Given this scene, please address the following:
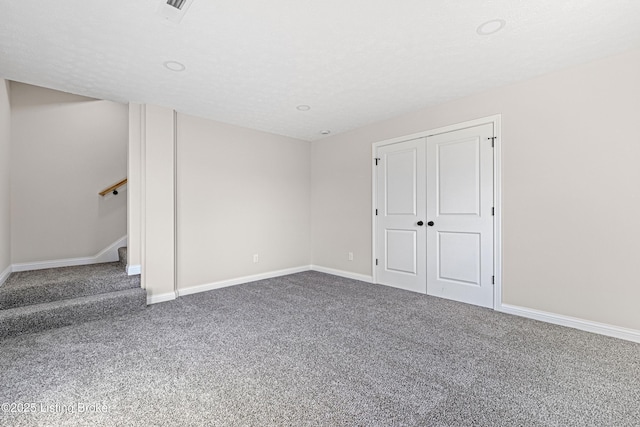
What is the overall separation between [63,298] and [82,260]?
1269mm

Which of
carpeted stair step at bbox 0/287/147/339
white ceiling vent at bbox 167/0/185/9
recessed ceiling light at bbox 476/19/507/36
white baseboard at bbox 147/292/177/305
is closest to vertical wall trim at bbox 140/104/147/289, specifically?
white baseboard at bbox 147/292/177/305

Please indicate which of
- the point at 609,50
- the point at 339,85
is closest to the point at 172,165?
the point at 339,85

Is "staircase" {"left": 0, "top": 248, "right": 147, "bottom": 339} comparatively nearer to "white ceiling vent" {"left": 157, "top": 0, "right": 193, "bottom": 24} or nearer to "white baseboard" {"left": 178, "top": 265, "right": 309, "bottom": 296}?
"white baseboard" {"left": 178, "top": 265, "right": 309, "bottom": 296}

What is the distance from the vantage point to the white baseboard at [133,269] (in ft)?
11.2

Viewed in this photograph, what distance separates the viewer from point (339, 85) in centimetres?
300

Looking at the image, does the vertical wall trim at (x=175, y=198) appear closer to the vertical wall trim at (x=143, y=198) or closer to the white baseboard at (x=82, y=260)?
the vertical wall trim at (x=143, y=198)

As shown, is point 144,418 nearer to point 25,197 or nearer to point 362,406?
point 362,406

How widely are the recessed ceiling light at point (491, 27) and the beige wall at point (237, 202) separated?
130 inches

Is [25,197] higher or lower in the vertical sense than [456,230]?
higher

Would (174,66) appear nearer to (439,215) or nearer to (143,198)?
(143,198)

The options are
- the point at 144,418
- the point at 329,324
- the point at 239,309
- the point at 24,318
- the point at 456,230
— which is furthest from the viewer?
the point at 456,230

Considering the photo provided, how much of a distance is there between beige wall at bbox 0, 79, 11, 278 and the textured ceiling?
2.21 feet

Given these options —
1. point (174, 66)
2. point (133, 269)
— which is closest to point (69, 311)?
point (133, 269)

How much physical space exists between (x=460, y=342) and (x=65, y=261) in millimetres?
4859
